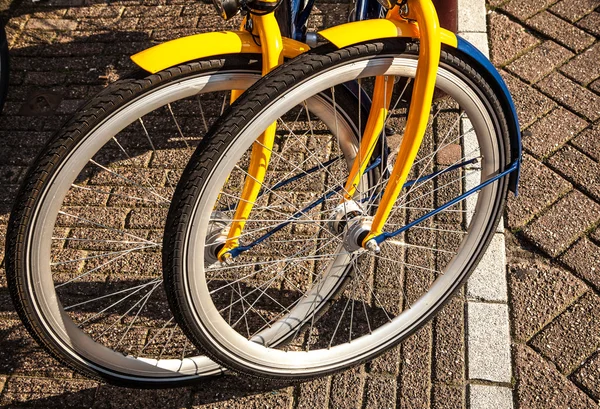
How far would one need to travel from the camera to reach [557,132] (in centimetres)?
377

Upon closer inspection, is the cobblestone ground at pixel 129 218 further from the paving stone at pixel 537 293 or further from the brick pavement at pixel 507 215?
the paving stone at pixel 537 293

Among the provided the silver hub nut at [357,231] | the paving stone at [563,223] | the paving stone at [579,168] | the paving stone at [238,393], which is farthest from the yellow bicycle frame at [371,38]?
the paving stone at [579,168]

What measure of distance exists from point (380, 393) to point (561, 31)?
2.76 metres

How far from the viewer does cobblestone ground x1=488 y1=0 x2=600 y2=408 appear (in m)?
2.88

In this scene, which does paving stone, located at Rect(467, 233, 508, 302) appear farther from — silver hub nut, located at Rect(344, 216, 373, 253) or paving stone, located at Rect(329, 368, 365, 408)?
silver hub nut, located at Rect(344, 216, 373, 253)

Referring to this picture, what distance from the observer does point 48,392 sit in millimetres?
2934

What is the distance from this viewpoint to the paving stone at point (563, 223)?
3.30 m

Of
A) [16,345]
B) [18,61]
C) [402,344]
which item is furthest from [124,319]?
[18,61]

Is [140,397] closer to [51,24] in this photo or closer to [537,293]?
[537,293]

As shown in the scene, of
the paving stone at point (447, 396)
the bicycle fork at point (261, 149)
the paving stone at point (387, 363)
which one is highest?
the bicycle fork at point (261, 149)

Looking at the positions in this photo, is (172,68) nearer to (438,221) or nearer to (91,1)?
(438,221)

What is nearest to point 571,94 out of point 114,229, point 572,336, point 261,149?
point 572,336

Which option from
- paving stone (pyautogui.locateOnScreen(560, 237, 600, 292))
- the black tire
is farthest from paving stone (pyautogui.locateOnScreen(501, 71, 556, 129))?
the black tire

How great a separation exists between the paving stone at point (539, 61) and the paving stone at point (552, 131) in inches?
13.1
